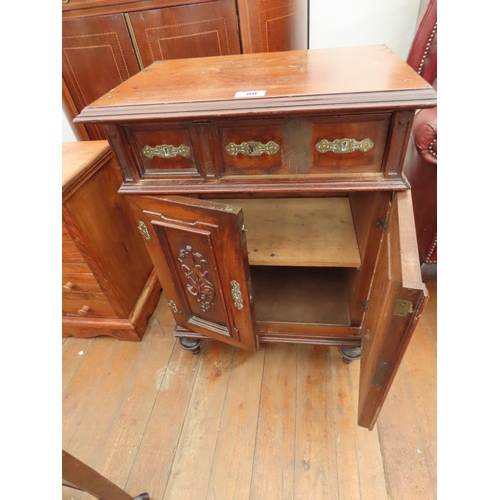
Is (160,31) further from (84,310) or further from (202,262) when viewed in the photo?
(84,310)

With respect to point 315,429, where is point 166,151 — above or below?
above

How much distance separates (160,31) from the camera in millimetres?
1021

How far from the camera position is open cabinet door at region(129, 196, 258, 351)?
72cm

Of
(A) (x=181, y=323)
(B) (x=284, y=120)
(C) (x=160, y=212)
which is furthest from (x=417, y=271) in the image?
(A) (x=181, y=323)

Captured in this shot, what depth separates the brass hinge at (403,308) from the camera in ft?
1.67

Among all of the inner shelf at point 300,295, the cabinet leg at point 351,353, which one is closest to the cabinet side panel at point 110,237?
the inner shelf at point 300,295

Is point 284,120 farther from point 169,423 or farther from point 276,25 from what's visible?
point 169,423

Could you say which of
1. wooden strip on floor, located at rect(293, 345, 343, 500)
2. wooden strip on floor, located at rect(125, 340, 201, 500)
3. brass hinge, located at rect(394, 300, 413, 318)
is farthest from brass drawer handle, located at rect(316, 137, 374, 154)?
wooden strip on floor, located at rect(125, 340, 201, 500)

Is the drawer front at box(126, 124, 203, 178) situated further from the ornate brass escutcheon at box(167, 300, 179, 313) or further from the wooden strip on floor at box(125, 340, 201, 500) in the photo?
the wooden strip on floor at box(125, 340, 201, 500)

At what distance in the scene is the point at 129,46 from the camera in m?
1.06

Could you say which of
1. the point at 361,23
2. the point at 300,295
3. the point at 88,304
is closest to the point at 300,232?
the point at 300,295

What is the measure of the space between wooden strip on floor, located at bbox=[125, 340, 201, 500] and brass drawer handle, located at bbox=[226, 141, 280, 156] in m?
0.81

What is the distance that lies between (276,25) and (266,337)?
1023 mm

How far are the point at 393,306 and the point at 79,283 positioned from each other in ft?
3.36
